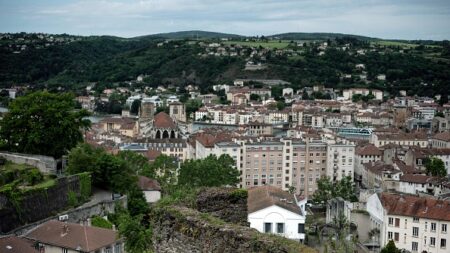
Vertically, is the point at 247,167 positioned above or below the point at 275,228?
below

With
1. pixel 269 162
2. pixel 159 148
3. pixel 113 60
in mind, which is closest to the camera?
pixel 269 162

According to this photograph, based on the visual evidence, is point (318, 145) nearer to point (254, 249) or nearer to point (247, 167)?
point (247, 167)

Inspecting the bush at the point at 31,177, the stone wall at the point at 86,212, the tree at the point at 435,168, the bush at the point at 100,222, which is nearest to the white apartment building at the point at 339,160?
the tree at the point at 435,168

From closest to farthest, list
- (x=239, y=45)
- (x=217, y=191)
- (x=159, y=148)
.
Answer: (x=217, y=191), (x=159, y=148), (x=239, y=45)

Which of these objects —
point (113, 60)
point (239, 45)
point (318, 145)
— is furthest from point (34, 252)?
point (239, 45)

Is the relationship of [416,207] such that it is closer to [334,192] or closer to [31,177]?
[334,192]

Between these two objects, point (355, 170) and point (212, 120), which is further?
point (212, 120)

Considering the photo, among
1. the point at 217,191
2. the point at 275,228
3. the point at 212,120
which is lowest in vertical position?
the point at 212,120

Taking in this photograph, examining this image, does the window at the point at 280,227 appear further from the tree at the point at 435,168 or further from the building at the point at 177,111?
the building at the point at 177,111
